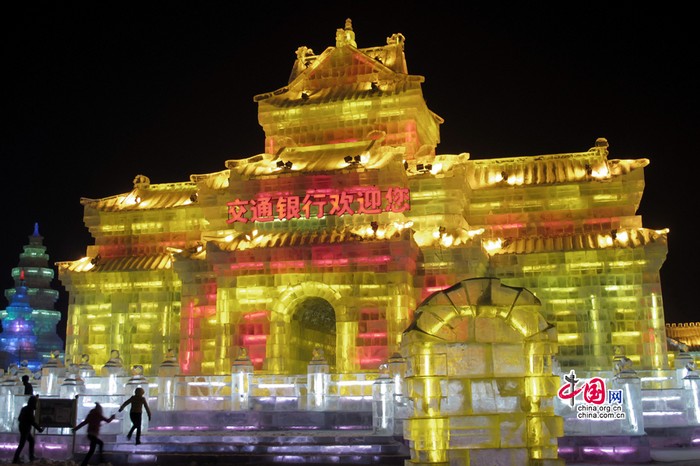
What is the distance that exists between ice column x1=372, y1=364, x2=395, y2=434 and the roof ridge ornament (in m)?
20.3

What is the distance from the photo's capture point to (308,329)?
33.2m

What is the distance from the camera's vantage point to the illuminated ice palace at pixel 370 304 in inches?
558

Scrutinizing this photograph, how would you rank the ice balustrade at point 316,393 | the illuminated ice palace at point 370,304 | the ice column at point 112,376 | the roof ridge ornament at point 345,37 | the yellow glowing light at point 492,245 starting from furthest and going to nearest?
the roof ridge ornament at point 345,37
the yellow glowing light at point 492,245
the ice column at point 112,376
the ice balustrade at point 316,393
the illuminated ice palace at point 370,304

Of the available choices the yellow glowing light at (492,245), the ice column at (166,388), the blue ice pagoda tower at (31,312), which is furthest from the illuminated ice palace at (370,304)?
the blue ice pagoda tower at (31,312)

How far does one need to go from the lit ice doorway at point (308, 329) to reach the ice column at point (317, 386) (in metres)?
7.55

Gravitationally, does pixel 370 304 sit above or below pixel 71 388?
above

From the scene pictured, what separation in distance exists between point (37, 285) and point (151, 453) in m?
57.6

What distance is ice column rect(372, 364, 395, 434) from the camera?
1973cm

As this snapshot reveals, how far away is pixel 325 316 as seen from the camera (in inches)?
1346

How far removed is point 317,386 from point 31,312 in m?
54.1

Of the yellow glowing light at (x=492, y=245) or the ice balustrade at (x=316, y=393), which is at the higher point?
the yellow glowing light at (x=492, y=245)

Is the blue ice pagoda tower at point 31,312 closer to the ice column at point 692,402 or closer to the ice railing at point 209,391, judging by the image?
the ice railing at point 209,391

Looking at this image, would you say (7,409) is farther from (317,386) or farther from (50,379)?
(317,386)

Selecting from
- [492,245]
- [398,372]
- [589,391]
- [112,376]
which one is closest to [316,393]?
[398,372]
